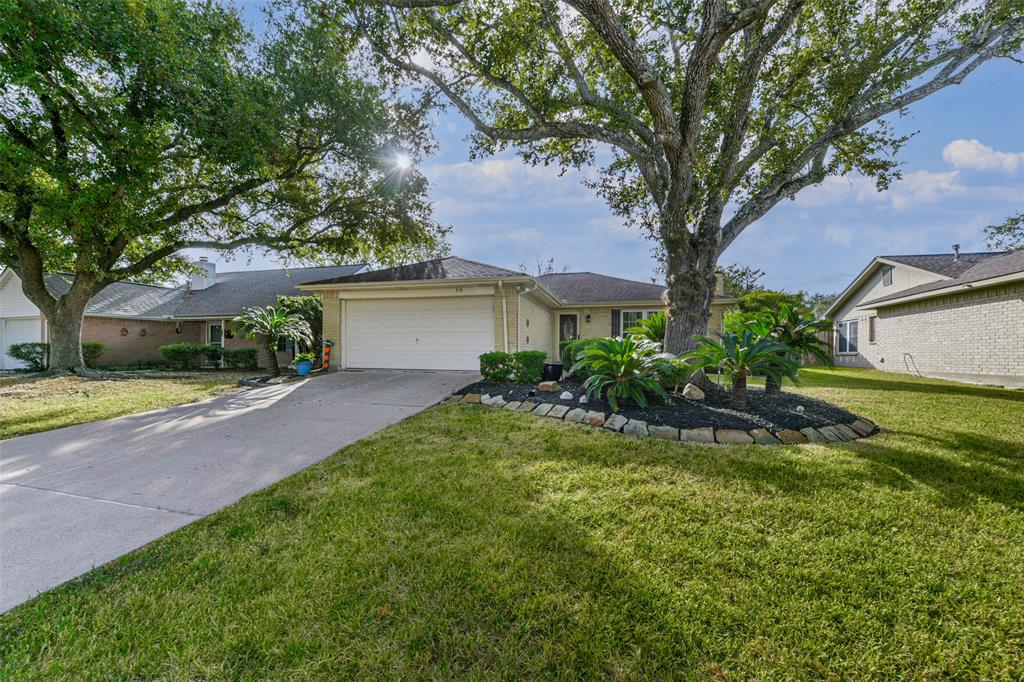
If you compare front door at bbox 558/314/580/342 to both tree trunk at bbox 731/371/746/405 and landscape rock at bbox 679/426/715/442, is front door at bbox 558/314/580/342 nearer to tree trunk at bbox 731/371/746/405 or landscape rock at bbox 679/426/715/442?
tree trunk at bbox 731/371/746/405

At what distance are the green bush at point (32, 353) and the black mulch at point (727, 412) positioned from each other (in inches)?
686

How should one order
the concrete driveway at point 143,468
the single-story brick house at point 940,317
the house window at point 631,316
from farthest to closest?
1. the house window at point 631,316
2. the single-story brick house at point 940,317
3. the concrete driveway at point 143,468

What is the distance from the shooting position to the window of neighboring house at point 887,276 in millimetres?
14620

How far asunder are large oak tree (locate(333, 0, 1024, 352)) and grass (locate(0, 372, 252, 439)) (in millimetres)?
7647

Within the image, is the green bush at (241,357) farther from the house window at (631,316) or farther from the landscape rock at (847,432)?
the landscape rock at (847,432)

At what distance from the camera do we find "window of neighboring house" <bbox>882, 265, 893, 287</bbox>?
14.6 m

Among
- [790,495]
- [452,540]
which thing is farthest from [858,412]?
[452,540]

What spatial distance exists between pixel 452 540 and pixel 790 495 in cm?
255

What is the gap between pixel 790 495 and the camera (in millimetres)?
2971

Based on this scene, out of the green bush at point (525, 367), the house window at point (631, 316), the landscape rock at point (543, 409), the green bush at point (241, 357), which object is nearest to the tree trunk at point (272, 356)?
the green bush at point (241, 357)

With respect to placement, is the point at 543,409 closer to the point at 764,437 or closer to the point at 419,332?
the point at 764,437

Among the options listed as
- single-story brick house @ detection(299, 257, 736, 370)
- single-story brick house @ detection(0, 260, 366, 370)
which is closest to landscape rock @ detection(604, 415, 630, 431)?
single-story brick house @ detection(299, 257, 736, 370)

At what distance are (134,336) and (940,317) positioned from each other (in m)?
28.6

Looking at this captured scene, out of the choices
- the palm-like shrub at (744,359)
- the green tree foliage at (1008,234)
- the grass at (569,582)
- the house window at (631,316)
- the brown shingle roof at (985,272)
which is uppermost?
the green tree foliage at (1008,234)
